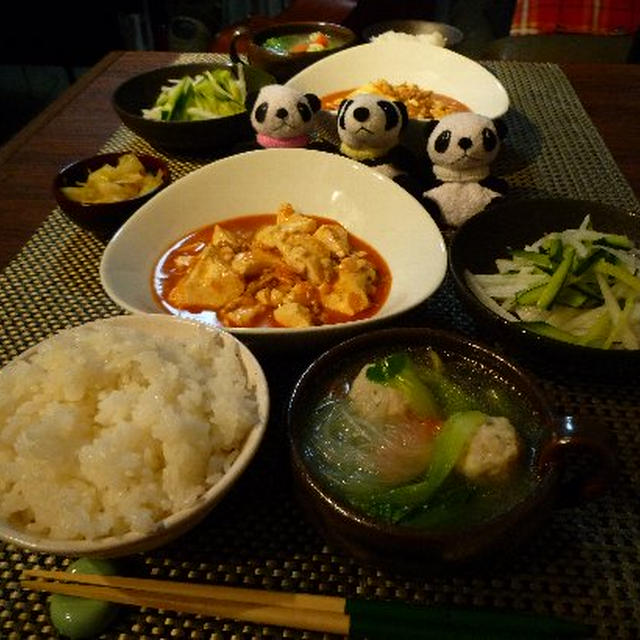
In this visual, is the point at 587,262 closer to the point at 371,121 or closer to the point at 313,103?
the point at 371,121

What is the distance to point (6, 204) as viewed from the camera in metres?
2.16

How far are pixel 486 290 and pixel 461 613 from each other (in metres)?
0.89

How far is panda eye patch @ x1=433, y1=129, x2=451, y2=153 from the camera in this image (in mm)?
1993

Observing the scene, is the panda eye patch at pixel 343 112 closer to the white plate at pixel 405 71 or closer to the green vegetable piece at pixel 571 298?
the white plate at pixel 405 71

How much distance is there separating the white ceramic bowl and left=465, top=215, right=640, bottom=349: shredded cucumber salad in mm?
185

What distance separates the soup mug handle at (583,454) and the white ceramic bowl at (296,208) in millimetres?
488

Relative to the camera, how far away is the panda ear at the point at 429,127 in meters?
2.08

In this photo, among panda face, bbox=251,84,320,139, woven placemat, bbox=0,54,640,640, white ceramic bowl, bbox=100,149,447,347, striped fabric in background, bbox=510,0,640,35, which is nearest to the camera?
woven placemat, bbox=0,54,640,640

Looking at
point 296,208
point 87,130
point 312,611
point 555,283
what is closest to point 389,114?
point 296,208

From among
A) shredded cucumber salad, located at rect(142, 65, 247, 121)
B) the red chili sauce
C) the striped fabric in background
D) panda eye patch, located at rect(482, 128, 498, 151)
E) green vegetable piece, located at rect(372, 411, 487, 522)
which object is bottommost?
the striped fabric in background

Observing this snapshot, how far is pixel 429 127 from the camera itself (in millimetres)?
2113

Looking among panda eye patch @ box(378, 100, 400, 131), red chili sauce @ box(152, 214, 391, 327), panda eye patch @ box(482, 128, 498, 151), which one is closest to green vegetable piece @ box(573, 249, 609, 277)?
red chili sauce @ box(152, 214, 391, 327)

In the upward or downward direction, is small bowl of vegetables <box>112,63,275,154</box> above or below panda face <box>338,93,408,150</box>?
below

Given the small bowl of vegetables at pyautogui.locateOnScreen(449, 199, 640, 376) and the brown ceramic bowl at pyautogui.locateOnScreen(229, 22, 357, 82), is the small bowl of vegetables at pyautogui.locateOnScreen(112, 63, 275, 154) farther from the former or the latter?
the small bowl of vegetables at pyautogui.locateOnScreen(449, 199, 640, 376)
